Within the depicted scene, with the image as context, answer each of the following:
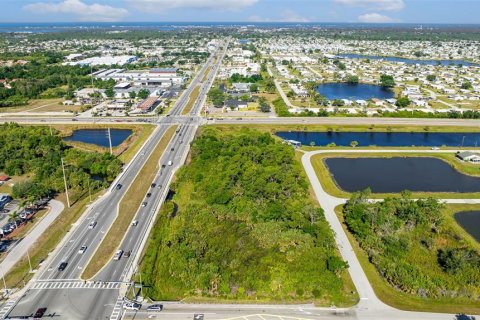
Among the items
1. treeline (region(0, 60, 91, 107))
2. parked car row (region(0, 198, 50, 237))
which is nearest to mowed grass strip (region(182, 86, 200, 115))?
treeline (region(0, 60, 91, 107))

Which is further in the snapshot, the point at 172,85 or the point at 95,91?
the point at 172,85

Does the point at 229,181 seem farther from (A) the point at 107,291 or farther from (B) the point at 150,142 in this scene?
(B) the point at 150,142

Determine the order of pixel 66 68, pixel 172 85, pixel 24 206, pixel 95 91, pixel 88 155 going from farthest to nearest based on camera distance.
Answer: pixel 66 68 → pixel 172 85 → pixel 95 91 → pixel 88 155 → pixel 24 206

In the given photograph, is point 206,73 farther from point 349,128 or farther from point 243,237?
point 243,237

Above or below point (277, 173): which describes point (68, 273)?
below

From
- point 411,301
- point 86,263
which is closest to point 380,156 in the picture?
point 411,301

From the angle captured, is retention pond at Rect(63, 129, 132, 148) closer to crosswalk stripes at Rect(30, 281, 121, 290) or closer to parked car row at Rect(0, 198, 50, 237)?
parked car row at Rect(0, 198, 50, 237)

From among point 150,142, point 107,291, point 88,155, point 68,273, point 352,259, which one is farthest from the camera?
point 150,142

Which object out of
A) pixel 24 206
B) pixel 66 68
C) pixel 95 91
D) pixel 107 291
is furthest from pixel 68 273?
pixel 66 68
